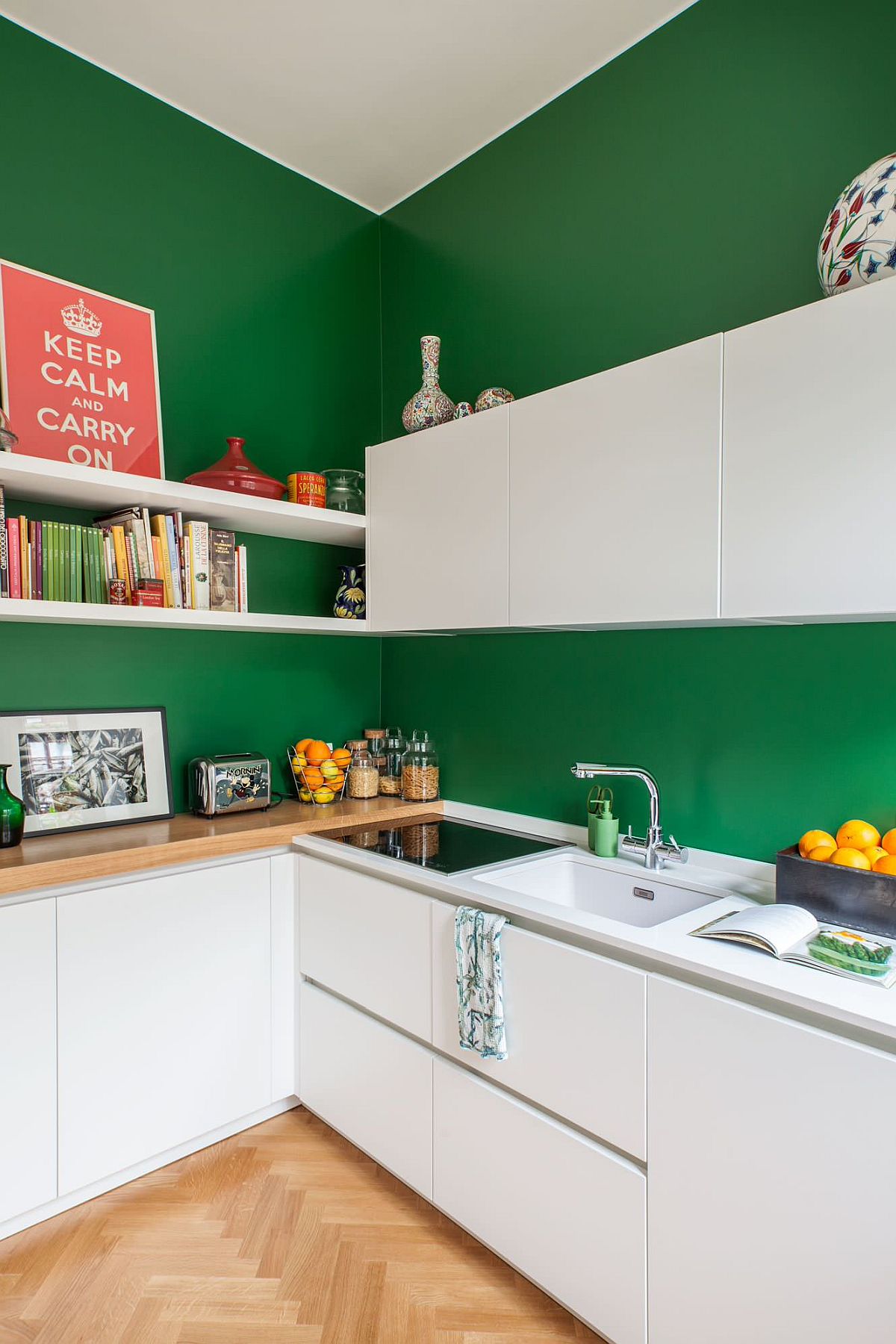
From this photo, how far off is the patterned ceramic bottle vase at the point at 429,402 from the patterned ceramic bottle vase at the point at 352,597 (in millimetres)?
520

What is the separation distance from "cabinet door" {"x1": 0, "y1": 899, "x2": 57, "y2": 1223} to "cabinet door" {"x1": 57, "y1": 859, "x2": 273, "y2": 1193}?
0.03 meters

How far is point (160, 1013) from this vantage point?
6.66 feet

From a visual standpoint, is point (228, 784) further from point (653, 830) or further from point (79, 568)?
point (653, 830)

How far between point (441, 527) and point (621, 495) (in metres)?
0.63

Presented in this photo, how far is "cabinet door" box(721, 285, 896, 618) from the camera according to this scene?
4.56ft

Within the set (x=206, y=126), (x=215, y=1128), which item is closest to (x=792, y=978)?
(x=215, y=1128)

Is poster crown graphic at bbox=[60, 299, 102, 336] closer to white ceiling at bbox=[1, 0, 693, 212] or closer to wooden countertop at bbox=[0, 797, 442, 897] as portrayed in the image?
white ceiling at bbox=[1, 0, 693, 212]

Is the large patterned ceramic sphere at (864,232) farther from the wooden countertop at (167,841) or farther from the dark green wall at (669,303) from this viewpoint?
the wooden countertop at (167,841)

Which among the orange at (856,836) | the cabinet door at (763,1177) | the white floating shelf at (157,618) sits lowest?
the cabinet door at (763,1177)

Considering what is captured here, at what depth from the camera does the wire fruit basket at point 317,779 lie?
8.55 ft

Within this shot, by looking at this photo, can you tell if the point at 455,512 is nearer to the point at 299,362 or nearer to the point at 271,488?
the point at 271,488

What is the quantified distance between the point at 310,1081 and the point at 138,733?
112 cm

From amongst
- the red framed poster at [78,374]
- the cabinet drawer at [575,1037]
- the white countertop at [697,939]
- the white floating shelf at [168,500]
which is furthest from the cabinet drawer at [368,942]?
the red framed poster at [78,374]

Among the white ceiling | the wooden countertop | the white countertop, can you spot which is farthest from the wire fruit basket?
the white ceiling
